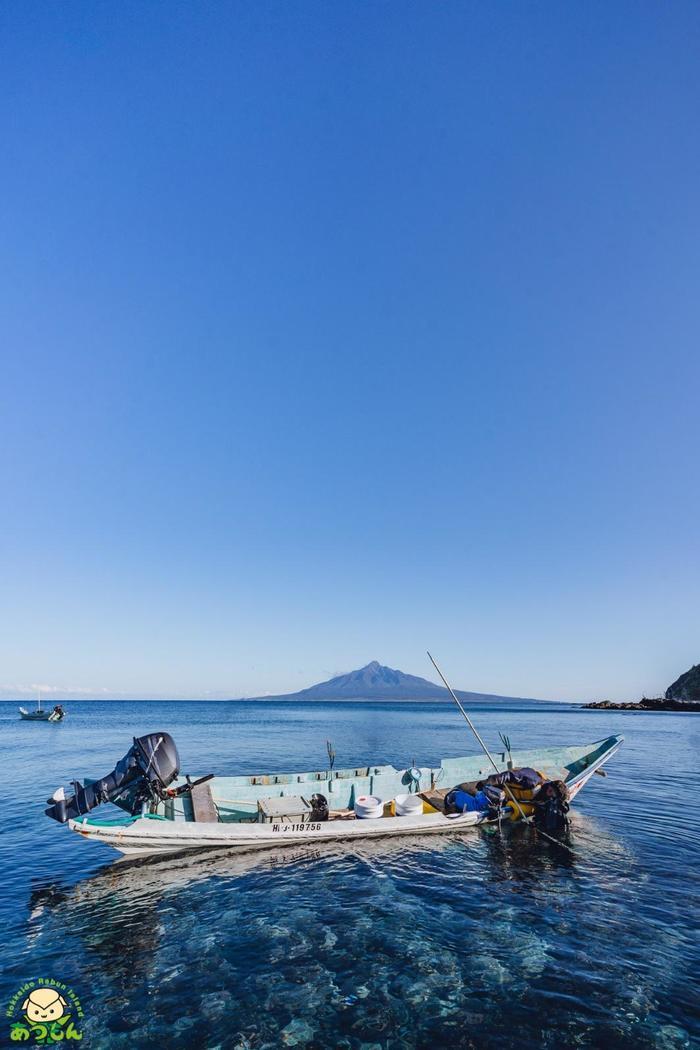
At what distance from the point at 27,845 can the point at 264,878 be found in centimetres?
1128

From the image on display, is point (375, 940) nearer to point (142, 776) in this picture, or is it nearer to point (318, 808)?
point (318, 808)

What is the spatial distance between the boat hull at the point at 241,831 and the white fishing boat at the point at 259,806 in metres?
0.03

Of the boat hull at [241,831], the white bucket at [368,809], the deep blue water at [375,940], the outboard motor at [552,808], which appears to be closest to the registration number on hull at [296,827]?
the boat hull at [241,831]

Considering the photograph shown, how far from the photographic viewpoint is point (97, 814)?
2536 centimetres

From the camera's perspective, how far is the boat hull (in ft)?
55.4

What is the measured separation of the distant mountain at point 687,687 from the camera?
157m

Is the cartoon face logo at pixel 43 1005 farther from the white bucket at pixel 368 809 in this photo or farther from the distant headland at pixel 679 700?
the distant headland at pixel 679 700

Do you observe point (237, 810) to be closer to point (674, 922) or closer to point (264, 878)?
point (264, 878)

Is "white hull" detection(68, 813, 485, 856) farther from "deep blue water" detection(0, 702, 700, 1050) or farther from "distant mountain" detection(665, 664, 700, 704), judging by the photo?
"distant mountain" detection(665, 664, 700, 704)

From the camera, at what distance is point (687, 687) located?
162 metres

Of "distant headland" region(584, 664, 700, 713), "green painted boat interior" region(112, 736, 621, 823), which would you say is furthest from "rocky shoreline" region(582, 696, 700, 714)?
"green painted boat interior" region(112, 736, 621, 823)

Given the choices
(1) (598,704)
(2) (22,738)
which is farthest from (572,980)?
(1) (598,704)

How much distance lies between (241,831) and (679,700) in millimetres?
181300

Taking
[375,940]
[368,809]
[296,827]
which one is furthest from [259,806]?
[375,940]
